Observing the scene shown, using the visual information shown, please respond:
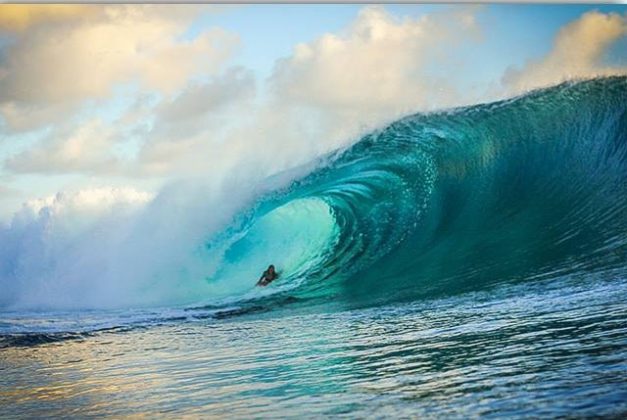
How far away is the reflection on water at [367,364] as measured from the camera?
7.70 feet

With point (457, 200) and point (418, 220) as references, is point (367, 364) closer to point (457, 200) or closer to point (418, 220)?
point (418, 220)

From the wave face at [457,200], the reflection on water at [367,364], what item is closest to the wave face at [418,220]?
the wave face at [457,200]

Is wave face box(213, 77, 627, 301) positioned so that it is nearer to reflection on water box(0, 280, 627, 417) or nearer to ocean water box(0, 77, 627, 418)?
ocean water box(0, 77, 627, 418)

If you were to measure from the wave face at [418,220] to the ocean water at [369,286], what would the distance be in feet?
0.06

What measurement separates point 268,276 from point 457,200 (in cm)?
165

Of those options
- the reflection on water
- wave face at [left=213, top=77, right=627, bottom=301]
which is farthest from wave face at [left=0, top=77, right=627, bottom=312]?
the reflection on water

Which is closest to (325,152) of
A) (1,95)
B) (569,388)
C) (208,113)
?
(208,113)

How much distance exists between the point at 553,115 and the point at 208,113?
3159 mm

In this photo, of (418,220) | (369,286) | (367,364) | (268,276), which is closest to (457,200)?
(418,220)

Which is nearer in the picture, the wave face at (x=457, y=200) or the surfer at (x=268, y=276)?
the wave face at (x=457, y=200)

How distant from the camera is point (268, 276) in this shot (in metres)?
5.93

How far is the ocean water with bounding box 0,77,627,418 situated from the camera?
2613 mm

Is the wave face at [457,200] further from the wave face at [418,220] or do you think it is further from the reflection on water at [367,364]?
the reflection on water at [367,364]

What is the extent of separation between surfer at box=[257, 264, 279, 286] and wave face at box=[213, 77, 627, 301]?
0.15 meters
